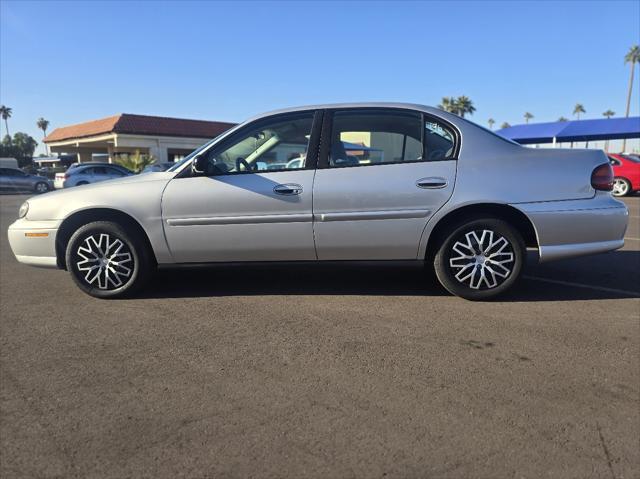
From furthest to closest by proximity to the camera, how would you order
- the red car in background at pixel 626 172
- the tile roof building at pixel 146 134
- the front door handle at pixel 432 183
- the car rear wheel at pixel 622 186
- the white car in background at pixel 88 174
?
1. the tile roof building at pixel 146 134
2. the white car in background at pixel 88 174
3. the car rear wheel at pixel 622 186
4. the red car in background at pixel 626 172
5. the front door handle at pixel 432 183

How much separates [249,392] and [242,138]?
2.39 m

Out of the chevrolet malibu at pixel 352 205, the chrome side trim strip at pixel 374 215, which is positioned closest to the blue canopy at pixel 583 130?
the chevrolet malibu at pixel 352 205

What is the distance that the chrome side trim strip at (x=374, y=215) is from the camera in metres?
3.89

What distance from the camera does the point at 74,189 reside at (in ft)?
14.2

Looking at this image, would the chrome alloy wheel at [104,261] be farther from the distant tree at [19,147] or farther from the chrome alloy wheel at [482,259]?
the distant tree at [19,147]

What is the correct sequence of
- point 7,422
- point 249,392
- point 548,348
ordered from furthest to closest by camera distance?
point 548,348, point 249,392, point 7,422

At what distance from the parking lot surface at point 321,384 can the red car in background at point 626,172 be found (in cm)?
1351

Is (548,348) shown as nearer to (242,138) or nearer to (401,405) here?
(401,405)

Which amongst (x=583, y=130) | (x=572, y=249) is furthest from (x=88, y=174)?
(x=583, y=130)

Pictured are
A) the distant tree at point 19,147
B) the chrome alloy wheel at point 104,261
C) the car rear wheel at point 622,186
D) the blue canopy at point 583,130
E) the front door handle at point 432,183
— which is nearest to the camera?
the front door handle at point 432,183

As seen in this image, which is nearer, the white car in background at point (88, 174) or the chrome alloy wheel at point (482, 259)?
the chrome alloy wheel at point (482, 259)

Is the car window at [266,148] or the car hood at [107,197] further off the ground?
the car window at [266,148]

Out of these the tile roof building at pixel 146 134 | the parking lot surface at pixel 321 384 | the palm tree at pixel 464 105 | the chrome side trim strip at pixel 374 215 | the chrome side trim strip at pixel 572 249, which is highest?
the palm tree at pixel 464 105

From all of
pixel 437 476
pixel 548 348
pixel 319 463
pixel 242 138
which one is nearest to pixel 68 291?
pixel 242 138
